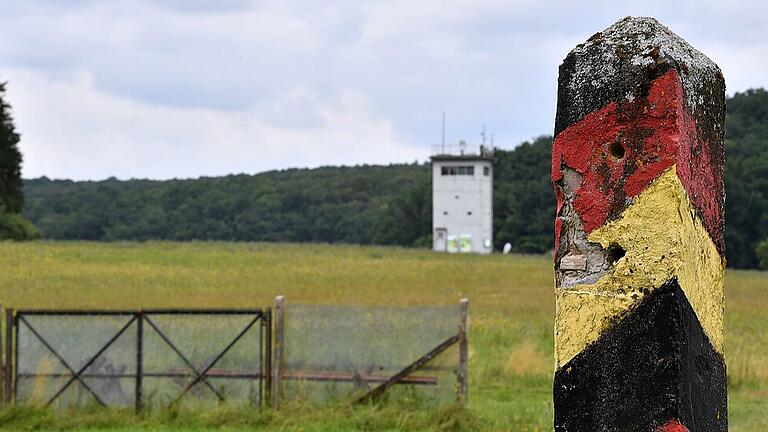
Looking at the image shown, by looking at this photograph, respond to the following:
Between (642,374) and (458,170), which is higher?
(458,170)

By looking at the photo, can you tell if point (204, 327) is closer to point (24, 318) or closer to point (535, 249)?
point (24, 318)

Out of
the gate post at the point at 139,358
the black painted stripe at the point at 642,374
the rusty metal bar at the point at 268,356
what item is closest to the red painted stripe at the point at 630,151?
the black painted stripe at the point at 642,374

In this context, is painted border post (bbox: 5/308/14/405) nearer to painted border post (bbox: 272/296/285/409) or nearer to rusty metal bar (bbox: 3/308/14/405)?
rusty metal bar (bbox: 3/308/14/405)

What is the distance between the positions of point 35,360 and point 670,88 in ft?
43.7

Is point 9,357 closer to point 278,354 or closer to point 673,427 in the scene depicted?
point 278,354

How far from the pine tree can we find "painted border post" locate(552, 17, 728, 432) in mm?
79110

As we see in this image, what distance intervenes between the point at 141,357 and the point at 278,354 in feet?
6.13

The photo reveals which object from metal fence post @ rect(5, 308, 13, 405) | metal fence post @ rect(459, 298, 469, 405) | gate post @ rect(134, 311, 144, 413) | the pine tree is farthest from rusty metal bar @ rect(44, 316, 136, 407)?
the pine tree

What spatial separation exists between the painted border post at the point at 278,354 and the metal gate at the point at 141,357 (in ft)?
0.33

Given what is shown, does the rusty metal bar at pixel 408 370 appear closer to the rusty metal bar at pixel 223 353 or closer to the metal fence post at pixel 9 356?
the rusty metal bar at pixel 223 353

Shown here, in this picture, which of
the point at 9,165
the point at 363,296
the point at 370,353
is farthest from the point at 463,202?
the point at 370,353

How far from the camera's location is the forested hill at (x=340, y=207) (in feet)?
283

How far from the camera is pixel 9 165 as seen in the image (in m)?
80.4

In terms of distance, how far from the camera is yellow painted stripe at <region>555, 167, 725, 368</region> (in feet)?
12.4
